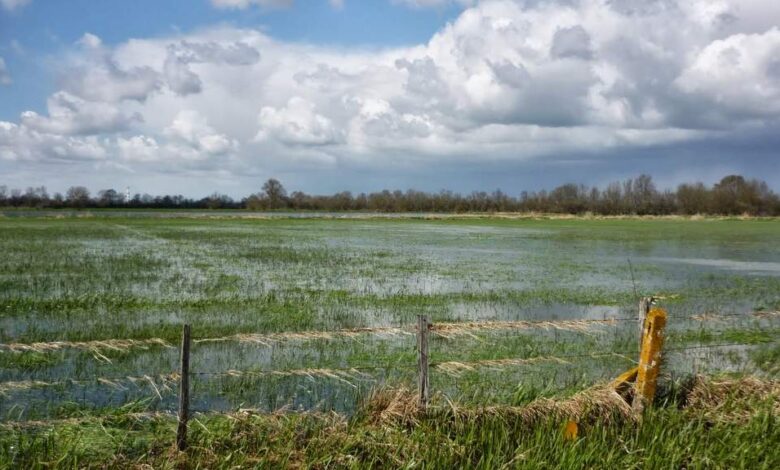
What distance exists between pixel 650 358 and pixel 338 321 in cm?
953

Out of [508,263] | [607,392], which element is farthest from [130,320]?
[508,263]

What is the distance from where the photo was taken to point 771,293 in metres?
22.0

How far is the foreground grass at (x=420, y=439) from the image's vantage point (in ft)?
19.2

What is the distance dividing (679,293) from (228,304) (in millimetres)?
14961

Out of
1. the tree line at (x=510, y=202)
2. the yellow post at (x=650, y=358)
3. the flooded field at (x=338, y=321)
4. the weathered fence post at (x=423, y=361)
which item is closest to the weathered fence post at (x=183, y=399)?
the flooded field at (x=338, y=321)

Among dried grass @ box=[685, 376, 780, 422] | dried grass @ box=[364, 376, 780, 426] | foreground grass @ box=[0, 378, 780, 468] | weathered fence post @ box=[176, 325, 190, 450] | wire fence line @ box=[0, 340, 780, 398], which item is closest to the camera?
foreground grass @ box=[0, 378, 780, 468]

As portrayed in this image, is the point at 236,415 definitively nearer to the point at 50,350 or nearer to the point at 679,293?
the point at 50,350

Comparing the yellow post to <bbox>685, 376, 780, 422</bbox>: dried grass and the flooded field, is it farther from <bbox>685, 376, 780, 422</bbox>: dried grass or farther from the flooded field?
the flooded field

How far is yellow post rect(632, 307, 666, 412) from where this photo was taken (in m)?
6.99

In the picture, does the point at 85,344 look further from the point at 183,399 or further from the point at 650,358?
the point at 650,358

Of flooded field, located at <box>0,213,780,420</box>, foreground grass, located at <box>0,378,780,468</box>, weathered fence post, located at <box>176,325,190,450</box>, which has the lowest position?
flooded field, located at <box>0,213,780,420</box>

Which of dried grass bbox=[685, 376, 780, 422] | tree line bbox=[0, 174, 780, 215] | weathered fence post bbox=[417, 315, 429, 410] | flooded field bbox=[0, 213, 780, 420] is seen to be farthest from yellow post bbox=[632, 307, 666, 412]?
tree line bbox=[0, 174, 780, 215]

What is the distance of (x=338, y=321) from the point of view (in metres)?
15.6

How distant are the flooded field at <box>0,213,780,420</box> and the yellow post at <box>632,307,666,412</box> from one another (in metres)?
1.31
